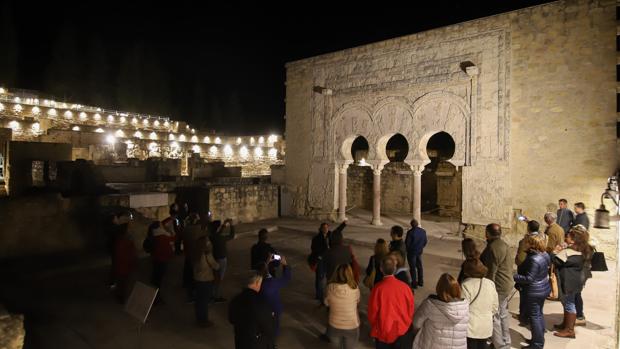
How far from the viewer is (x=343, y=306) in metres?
3.65

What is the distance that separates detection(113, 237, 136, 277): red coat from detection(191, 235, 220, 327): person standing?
1.46 meters

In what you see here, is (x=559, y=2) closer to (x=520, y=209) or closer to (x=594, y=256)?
(x=520, y=209)

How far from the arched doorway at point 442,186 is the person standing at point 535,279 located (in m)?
12.1

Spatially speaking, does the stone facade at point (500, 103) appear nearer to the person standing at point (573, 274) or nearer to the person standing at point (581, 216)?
the person standing at point (581, 216)

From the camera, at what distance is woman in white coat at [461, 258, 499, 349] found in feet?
11.6

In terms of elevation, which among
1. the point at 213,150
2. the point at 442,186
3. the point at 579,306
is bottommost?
the point at 579,306

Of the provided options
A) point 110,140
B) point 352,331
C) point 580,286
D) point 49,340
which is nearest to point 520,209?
point 580,286

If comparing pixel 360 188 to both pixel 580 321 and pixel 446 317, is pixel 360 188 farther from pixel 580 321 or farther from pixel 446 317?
pixel 446 317

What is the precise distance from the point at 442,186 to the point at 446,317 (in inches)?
588

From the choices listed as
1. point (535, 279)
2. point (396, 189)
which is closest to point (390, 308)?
point (535, 279)

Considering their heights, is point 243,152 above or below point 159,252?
above

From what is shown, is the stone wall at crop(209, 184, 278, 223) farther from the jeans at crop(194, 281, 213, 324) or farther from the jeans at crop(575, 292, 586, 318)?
the jeans at crop(575, 292, 586, 318)

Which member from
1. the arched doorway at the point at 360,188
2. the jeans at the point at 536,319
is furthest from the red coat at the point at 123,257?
the arched doorway at the point at 360,188

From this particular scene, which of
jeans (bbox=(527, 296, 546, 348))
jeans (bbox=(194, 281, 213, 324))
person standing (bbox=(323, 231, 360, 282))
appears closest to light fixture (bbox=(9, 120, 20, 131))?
jeans (bbox=(194, 281, 213, 324))
